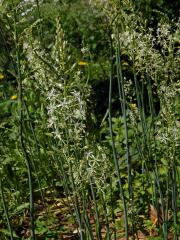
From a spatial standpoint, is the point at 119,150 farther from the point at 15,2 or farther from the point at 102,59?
the point at 102,59

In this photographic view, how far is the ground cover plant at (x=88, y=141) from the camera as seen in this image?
7.20ft

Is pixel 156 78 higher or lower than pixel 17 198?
higher

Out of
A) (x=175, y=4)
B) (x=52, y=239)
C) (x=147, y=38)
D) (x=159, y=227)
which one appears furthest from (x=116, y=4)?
(x=175, y=4)

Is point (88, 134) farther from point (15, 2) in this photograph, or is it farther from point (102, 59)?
point (102, 59)

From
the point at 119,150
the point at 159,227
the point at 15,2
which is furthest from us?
the point at 119,150

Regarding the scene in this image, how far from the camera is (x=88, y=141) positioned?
243 centimetres

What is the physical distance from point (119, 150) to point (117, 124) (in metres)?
0.37

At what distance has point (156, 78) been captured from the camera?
2.99 m

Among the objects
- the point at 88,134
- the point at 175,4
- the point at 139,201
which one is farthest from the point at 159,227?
the point at 175,4

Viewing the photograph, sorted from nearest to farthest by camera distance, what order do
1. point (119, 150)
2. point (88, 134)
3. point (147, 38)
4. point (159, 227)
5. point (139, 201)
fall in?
point (88, 134), point (147, 38), point (159, 227), point (139, 201), point (119, 150)

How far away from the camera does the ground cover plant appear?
220 cm

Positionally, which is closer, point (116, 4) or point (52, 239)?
point (116, 4)

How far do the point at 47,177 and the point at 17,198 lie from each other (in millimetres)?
287

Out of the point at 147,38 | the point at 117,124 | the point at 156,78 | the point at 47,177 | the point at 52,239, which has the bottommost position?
the point at 52,239
